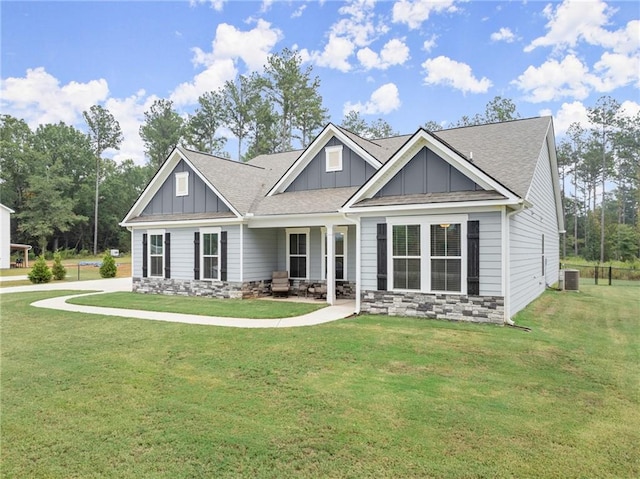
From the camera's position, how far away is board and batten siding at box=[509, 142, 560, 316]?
1004 centimetres

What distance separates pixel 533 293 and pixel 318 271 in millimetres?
6949

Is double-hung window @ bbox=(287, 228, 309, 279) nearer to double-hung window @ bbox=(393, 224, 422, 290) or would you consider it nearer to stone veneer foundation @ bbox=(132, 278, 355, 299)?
stone veneer foundation @ bbox=(132, 278, 355, 299)

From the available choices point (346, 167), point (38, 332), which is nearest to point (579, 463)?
point (38, 332)

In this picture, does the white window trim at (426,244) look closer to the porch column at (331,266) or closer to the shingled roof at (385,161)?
the shingled roof at (385,161)

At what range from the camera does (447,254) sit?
31.0 ft

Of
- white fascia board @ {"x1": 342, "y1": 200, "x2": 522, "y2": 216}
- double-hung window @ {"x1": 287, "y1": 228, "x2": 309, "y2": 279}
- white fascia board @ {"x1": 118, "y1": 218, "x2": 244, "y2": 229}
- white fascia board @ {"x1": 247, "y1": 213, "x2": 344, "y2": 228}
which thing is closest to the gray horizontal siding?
white fascia board @ {"x1": 342, "y1": 200, "x2": 522, "y2": 216}

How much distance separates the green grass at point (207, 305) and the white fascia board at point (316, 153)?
4300mm

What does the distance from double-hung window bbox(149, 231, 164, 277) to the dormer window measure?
6.91 metres

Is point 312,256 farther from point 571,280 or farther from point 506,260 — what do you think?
point 571,280

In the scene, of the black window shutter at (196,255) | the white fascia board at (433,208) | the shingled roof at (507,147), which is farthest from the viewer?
the black window shutter at (196,255)

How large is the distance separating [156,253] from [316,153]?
7.27 meters

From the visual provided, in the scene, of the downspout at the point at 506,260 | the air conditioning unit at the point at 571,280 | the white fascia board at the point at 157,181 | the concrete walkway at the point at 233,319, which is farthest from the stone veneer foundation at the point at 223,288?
the air conditioning unit at the point at 571,280

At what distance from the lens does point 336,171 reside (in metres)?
13.8

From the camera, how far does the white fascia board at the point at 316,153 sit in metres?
13.0
